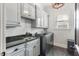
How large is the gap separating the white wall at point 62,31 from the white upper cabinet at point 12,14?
616 millimetres

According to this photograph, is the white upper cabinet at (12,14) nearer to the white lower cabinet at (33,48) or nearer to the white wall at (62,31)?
the white lower cabinet at (33,48)

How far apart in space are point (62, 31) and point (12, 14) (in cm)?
90

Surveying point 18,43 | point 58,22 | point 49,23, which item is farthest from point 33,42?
point 58,22

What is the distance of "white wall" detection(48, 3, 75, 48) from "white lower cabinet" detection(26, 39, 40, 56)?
12.4 inches

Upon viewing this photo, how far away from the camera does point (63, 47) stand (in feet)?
4.72

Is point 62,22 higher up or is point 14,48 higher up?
point 62,22

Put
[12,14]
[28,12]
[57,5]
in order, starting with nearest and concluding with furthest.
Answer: [57,5] < [12,14] < [28,12]

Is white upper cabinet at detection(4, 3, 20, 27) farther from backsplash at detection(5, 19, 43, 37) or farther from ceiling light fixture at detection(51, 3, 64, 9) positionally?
ceiling light fixture at detection(51, 3, 64, 9)

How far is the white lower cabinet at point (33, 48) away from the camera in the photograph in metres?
1.42

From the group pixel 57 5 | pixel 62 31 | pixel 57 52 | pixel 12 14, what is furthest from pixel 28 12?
pixel 57 52

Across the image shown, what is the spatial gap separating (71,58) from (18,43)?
0.81 meters

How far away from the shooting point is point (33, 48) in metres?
1.60

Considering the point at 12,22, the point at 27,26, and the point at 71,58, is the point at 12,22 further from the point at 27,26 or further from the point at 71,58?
the point at 71,58

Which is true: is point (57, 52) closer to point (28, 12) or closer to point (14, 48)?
point (14, 48)
